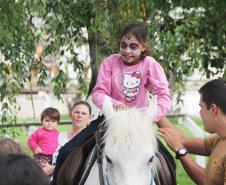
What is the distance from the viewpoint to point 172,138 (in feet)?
12.6

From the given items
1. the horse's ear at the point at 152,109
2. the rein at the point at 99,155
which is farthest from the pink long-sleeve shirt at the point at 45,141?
the horse's ear at the point at 152,109

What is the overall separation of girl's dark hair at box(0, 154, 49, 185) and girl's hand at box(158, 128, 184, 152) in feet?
5.21

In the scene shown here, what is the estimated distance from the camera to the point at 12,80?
7012 millimetres

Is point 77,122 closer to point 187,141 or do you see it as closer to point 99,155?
point 99,155

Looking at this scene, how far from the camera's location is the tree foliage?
265 inches

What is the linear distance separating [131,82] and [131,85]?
0.10 ft

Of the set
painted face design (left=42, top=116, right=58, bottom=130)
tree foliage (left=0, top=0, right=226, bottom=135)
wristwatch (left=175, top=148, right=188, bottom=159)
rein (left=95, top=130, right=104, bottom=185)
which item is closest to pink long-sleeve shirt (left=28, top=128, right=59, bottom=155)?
painted face design (left=42, top=116, right=58, bottom=130)

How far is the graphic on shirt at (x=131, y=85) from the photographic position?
455 centimetres

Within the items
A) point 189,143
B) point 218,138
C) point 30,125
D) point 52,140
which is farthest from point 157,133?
point 30,125

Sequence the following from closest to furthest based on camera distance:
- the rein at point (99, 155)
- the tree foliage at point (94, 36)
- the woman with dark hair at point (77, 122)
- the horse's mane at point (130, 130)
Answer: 1. the horse's mane at point (130, 130)
2. the rein at point (99, 155)
3. the woman with dark hair at point (77, 122)
4. the tree foliage at point (94, 36)

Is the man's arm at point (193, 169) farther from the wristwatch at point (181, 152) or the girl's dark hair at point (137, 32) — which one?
the girl's dark hair at point (137, 32)

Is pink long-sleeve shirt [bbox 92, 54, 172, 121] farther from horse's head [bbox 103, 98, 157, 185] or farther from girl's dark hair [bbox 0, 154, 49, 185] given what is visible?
girl's dark hair [bbox 0, 154, 49, 185]

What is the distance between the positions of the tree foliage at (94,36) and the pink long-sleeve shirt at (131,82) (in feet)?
5.91

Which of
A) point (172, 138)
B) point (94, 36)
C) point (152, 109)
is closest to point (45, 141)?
point (94, 36)
